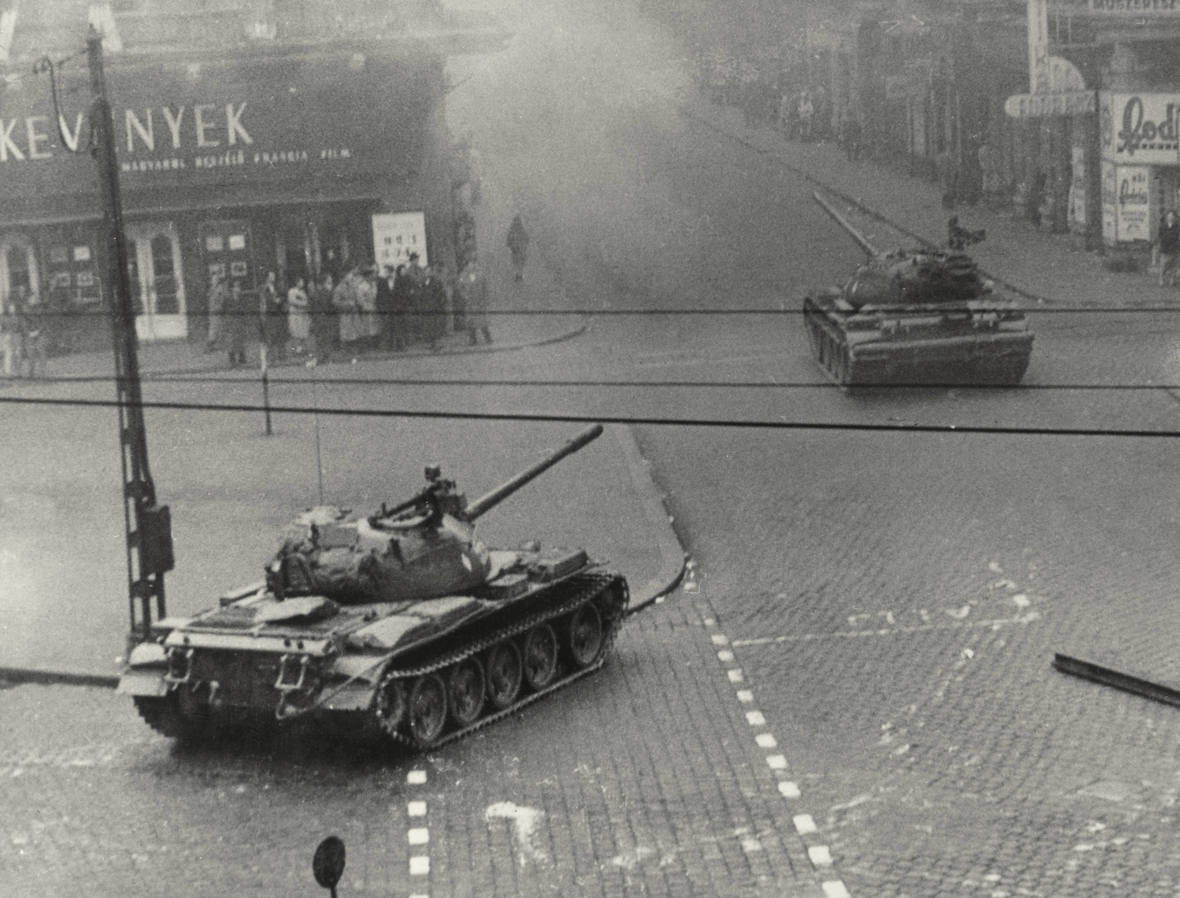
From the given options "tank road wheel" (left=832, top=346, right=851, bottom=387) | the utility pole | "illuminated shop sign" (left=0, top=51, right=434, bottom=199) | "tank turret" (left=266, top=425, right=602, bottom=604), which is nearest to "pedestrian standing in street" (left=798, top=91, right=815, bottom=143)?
"illuminated shop sign" (left=0, top=51, right=434, bottom=199)

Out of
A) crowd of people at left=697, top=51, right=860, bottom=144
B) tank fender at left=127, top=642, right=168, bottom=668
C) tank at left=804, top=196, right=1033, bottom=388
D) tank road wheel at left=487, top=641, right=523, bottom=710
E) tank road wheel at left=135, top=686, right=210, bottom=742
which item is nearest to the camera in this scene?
tank road wheel at left=135, top=686, right=210, bottom=742

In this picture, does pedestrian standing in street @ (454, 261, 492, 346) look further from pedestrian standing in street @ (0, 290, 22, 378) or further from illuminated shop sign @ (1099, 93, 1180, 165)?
illuminated shop sign @ (1099, 93, 1180, 165)

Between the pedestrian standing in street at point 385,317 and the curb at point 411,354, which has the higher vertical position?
the pedestrian standing in street at point 385,317

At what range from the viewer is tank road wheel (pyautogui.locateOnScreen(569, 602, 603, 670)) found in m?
20.2

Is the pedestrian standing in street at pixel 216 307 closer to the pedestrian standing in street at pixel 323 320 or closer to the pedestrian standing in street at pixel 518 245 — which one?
the pedestrian standing in street at pixel 323 320

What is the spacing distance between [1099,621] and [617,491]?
754 cm

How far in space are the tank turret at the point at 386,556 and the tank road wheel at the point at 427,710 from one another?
988 mm

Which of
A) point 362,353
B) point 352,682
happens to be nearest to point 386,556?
point 352,682

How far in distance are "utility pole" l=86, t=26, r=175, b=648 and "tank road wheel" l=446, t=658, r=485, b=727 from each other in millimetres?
3355

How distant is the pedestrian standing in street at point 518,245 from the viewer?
4347 cm

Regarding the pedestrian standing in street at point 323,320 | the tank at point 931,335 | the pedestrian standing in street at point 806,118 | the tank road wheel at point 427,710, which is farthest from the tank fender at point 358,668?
the pedestrian standing in street at point 806,118

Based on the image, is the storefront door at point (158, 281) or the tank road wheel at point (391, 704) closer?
the tank road wheel at point (391, 704)

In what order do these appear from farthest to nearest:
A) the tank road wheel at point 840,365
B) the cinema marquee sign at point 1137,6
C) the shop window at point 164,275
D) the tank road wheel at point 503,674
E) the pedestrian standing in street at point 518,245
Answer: the pedestrian standing in street at point 518,245 → the shop window at point 164,275 → the cinema marquee sign at point 1137,6 → the tank road wheel at point 840,365 → the tank road wheel at point 503,674

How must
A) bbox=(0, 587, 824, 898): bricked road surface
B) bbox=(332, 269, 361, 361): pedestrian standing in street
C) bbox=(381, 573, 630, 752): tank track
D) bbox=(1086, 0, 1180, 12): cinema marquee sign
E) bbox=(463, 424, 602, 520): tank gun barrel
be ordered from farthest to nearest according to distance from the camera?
bbox=(332, 269, 361, 361): pedestrian standing in street, bbox=(1086, 0, 1180, 12): cinema marquee sign, bbox=(463, 424, 602, 520): tank gun barrel, bbox=(381, 573, 630, 752): tank track, bbox=(0, 587, 824, 898): bricked road surface
